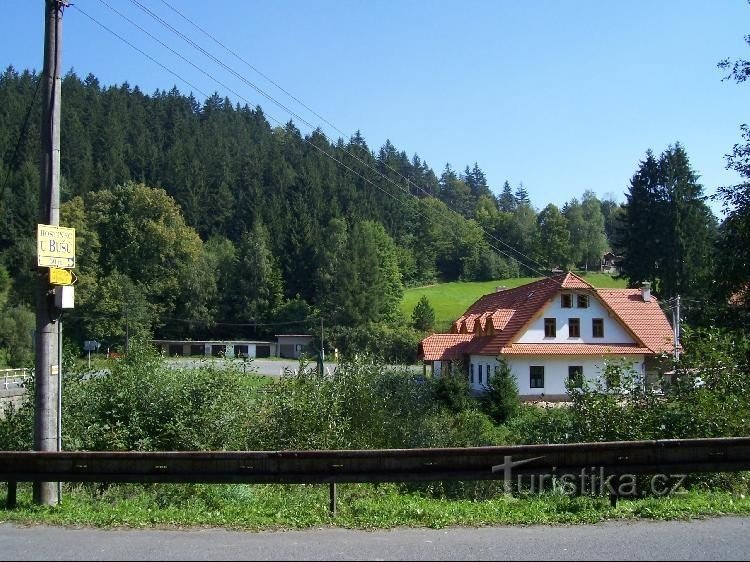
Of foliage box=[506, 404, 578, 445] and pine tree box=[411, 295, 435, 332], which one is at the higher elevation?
pine tree box=[411, 295, 435, 332]

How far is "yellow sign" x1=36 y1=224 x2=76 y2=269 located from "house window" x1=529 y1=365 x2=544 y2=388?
1632 inches

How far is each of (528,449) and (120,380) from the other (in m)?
8.77

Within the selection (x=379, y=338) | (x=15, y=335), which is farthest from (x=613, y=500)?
(x=379, y=338)

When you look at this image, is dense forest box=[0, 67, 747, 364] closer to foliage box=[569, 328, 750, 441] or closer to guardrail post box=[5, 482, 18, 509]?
foliage box=[569, 328, 750, 441]

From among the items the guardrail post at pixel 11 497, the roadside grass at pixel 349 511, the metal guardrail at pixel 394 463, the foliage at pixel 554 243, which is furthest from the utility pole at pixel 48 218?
the foliage at pixel 554 243

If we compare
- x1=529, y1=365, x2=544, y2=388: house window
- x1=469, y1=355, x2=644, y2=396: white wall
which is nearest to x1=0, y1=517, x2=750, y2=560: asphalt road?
x1=469, y1=355, x2=644, y2=396: white wall

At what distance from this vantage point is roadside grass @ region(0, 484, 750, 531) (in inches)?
313

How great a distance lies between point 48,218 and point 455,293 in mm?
107846

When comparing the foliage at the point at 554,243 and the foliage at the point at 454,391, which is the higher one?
the foliage at the point at 554,243

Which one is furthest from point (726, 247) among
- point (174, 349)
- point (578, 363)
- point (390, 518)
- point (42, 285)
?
point (174, 349)

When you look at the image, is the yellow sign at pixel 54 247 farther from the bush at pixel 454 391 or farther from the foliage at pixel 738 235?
the bush at pixel 454 391

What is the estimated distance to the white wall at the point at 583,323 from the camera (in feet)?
161

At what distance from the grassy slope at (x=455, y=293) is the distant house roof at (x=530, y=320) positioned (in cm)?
3896

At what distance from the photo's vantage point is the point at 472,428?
860 inches
